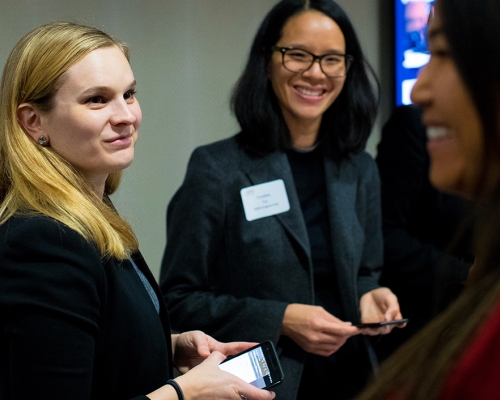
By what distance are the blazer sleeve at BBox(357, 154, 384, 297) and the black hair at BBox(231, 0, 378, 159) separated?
0.39 feet

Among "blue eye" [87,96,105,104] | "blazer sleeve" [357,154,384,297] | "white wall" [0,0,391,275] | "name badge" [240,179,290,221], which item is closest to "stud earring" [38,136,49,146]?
"blue eye" [87,96,105,104]

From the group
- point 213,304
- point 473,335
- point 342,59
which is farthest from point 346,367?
point 473,335

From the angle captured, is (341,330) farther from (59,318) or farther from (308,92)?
(59,318)

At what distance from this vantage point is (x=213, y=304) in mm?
1889

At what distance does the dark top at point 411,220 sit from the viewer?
86.4 inches

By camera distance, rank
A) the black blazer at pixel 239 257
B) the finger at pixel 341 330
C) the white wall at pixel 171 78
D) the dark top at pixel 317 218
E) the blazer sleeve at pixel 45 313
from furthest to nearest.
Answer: the white wall at pixel 171 78
the dark top at pixel 317 218
the black blazer at pixel 239 257
the finger at pixel 341 330
the blazer sleeve at pixel 45 313

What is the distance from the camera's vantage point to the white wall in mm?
3127

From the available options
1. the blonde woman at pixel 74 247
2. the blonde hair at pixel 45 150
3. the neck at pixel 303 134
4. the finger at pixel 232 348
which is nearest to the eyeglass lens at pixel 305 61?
the neck at pixel 303 134

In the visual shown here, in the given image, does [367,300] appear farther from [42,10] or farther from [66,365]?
[42,10]

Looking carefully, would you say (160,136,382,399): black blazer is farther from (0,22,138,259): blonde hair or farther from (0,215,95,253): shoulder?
(0,215,95,253): shoulder

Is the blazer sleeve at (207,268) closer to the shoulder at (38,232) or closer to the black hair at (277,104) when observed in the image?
the black hair at (277,104)

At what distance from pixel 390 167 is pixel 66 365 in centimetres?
150

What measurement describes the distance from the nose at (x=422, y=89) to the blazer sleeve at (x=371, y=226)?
142 cm

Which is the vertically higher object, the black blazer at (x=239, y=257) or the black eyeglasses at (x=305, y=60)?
the black eyeglasses at (x=305, y=60)
